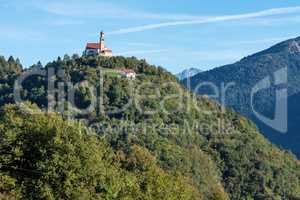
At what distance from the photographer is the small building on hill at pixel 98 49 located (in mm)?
161100

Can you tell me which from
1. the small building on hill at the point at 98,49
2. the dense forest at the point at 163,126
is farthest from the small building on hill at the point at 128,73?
the small building on hill at the point at 98,49

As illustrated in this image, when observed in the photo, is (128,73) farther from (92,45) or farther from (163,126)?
(92,45)

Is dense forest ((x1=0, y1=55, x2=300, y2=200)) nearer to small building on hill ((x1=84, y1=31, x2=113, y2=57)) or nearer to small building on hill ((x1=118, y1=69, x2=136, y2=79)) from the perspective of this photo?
small building on hill ((x1=118, y1=69, x2=136, y2=79))

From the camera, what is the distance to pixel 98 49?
16212 cm

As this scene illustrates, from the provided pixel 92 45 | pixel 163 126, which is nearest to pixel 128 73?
pixel 163 126

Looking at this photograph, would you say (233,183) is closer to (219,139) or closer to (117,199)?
(219,139)

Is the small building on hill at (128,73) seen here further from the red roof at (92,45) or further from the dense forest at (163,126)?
the red roof at (92,45)

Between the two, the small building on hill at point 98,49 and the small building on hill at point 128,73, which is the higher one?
the small building on hill at point 98,49

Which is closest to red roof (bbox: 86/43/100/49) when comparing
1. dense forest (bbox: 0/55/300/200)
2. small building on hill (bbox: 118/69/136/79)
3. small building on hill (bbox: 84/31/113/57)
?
small building on hill (bbox: 84/31/113/57)

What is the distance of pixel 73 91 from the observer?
126m

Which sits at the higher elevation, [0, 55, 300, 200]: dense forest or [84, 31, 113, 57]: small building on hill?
[84, 31, 113, 57]: small building on hill

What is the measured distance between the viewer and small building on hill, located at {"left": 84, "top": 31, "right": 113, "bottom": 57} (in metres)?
Answer: 161

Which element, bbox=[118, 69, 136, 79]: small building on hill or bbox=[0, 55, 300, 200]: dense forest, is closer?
bbox=[0, 55, 300, 200]: dense forest

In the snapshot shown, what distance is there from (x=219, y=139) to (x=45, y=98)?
106 feet
